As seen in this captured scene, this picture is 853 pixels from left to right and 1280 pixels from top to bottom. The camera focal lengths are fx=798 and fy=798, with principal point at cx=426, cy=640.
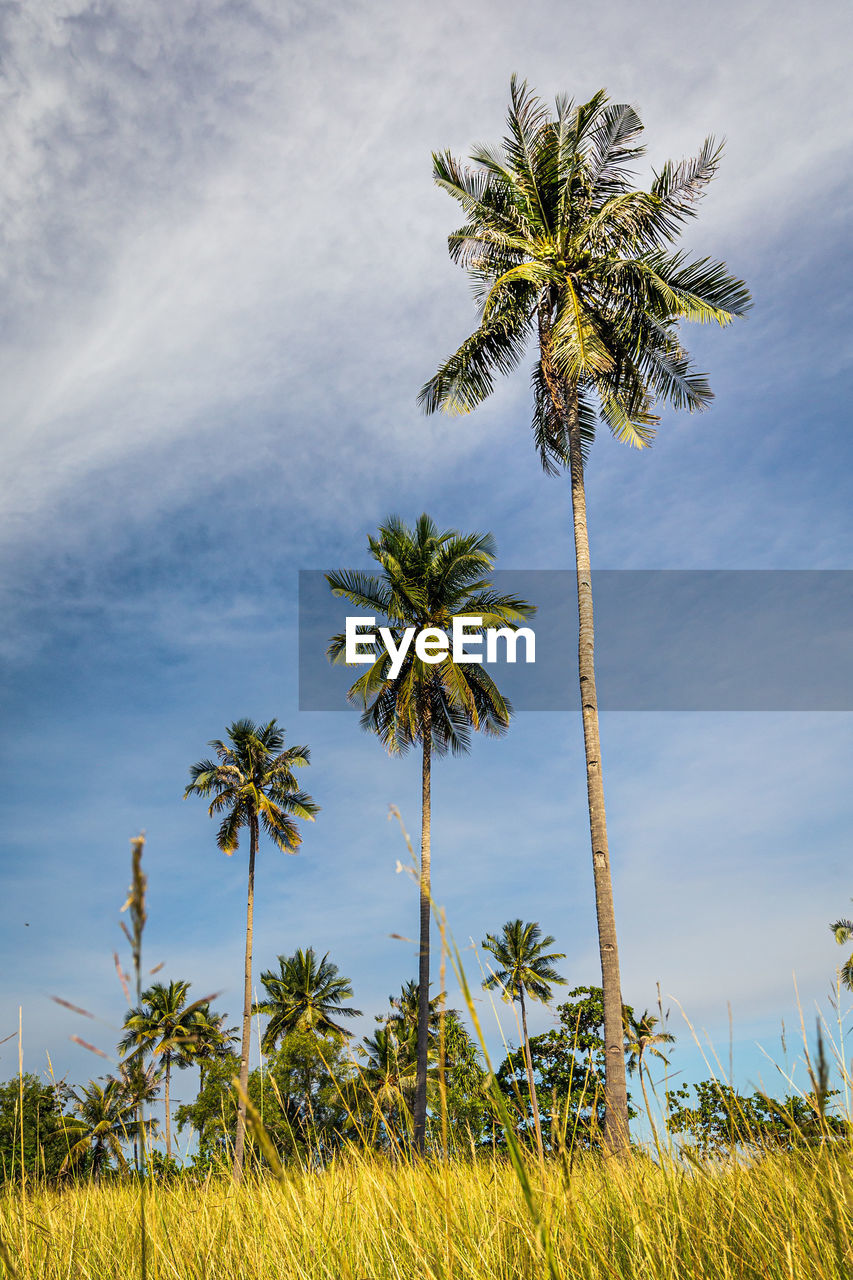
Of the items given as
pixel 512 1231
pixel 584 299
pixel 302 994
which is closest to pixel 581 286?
pixel 584 299

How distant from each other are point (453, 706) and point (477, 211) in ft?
42.6

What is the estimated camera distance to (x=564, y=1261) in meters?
2.22

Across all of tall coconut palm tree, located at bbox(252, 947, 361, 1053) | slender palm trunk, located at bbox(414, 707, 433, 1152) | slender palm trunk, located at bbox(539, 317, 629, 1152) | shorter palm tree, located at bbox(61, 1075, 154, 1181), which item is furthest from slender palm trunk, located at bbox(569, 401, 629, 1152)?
tall coconut palm tree, located at bbox(252, 947, 361, 1053)

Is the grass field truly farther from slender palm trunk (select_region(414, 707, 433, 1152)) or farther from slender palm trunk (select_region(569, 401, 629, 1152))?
slender palm trunk (select_region(414, 707, 433, 1152))

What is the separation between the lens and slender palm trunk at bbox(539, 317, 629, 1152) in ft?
36.1


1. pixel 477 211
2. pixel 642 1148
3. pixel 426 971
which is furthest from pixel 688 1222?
pixel 426 971

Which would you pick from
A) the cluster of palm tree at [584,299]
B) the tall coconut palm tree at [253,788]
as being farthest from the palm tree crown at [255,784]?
the cluster of palm tree at [584,299]

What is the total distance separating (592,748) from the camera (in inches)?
495

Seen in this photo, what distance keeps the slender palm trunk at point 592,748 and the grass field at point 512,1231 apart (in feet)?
25.1

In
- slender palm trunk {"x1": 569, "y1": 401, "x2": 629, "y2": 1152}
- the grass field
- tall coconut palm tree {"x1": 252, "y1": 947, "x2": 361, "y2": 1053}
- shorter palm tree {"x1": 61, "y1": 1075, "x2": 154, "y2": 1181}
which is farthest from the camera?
tall coconut palm tree {"x1": 252, "y1": 947, "x2": 361, "y2": 1053}

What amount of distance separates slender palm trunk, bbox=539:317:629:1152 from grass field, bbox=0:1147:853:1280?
7649mm

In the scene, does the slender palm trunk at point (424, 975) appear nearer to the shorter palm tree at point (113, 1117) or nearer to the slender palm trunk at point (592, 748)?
the slender palm trunk at point (592, 748)

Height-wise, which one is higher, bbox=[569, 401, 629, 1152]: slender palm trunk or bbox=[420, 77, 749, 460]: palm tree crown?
bbox=[420, 77, 749, 460]: palm tree crown

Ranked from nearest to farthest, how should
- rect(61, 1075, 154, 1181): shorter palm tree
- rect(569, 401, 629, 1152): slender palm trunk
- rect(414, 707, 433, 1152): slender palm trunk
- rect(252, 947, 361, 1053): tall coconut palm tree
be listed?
1. rect(61, 1075, 154, 1181): shorter palm tree
2. rect(569, 401, 629, 1152): slender palm trunk
3. rect(414, 707, 433, 1152): slender palm trunk
4. rect(252, 947, 361, 1053): tall coconut palm tree
